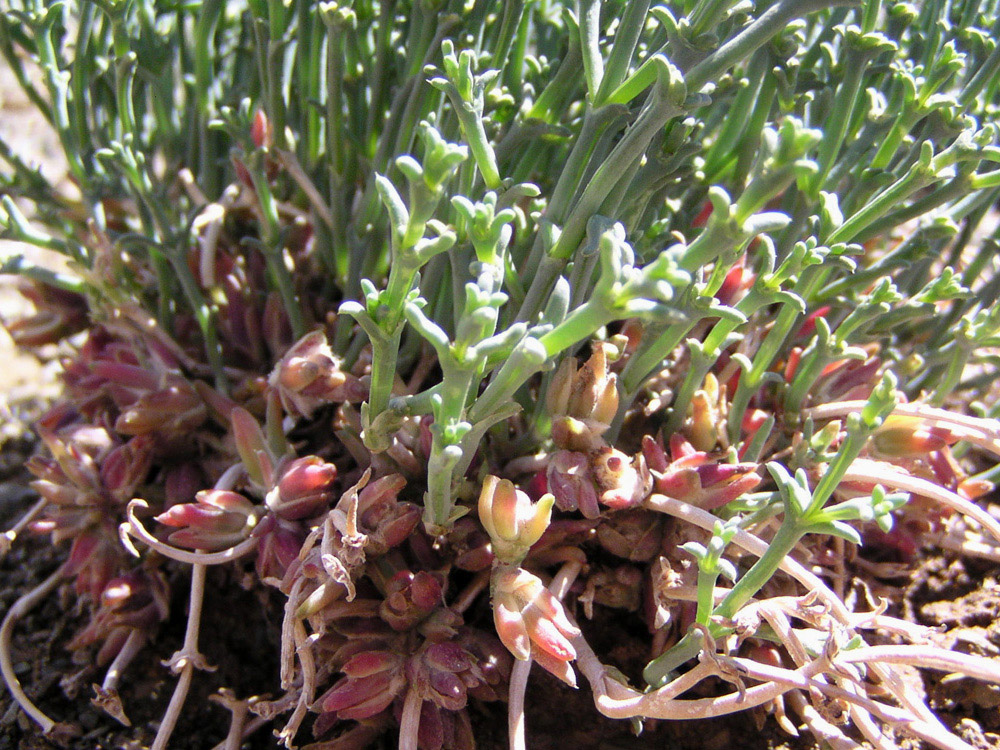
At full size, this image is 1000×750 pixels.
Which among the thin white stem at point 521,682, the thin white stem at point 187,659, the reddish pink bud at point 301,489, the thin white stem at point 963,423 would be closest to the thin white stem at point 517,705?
the thin white stem at point 521,682

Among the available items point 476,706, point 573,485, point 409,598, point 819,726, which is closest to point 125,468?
point 409,598

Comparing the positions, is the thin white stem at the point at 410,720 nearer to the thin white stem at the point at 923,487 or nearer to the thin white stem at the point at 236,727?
the thin white stem at the point at 236,727

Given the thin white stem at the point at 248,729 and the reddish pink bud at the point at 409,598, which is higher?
the reddish pink bud at the point at 409,598

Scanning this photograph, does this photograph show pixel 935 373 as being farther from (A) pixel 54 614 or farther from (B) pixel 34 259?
(B) pixel 34 259

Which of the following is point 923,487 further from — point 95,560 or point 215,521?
point 95,560

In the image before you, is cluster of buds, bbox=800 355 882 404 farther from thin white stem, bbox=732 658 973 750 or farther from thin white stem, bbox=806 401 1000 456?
thin white stem, bbox=732 658 973 750

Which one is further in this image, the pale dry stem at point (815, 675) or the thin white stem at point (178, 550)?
the thin white stem at point (178, 550)

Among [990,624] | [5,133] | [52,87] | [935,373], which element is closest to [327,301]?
[52,87]
